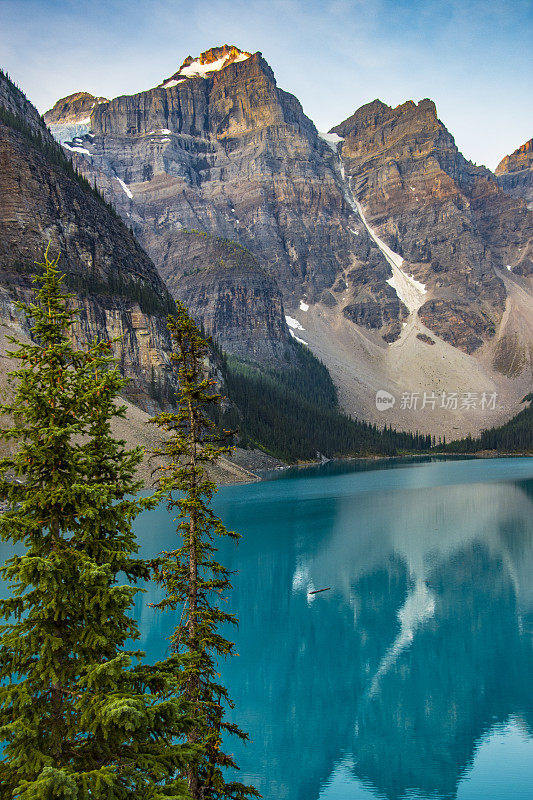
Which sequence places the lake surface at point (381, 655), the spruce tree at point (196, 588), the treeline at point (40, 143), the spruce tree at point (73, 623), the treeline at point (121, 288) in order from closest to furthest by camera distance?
the spruce tree at point (73, 623)
the spruce tree at point (196, 588)
the lake surface at point (381, 655)
the treeline at point (121, 288)
the treeline at point (40, 143)

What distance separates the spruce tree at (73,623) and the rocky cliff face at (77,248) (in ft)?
339

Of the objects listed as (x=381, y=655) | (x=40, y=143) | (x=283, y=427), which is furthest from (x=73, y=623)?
(x=283, y=427)

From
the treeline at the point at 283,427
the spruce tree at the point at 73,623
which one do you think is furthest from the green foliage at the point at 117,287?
the spruce tree at the point at 73,623

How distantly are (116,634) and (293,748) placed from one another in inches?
660

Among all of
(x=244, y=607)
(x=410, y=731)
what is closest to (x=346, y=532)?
(x=244, y=607)

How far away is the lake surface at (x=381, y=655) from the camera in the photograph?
66.7ft

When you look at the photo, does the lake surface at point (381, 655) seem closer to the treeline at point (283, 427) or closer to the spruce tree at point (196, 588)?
the spruce tree at point (196, 588)

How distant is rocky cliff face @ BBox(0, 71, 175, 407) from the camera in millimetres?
116812

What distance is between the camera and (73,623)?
833 centimetres

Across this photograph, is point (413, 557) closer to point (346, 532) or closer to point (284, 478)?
point (346, 532)

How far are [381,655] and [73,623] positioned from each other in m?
25.6

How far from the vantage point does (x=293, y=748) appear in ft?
70.7

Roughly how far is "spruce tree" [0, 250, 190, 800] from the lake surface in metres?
14.0

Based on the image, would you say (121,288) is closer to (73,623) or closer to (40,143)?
(40,143)
